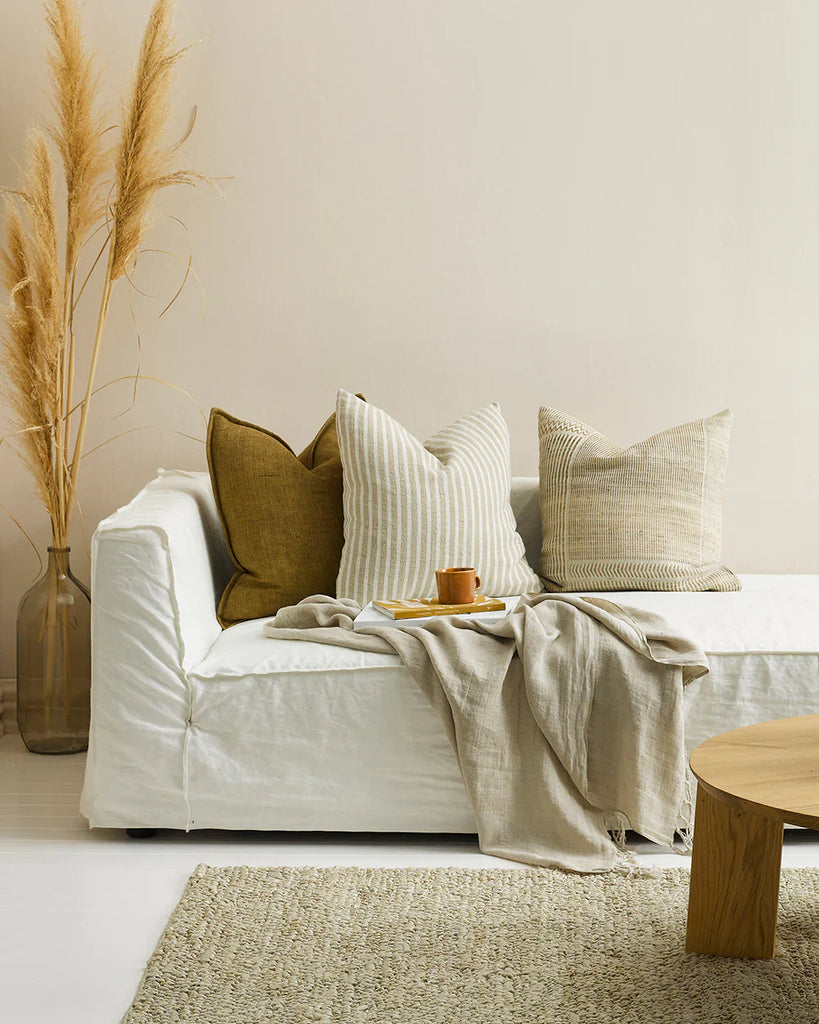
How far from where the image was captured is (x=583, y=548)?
2795 millimetres

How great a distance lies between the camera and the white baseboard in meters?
3.15

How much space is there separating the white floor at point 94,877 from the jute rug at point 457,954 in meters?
0.07

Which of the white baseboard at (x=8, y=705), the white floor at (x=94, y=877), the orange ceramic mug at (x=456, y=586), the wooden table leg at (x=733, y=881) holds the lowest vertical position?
the white baseboard at (x=8, y=705)

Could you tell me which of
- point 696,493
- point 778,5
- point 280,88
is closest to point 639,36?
point 778,5

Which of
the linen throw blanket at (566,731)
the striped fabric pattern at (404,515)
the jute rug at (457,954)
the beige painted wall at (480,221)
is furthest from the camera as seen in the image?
the beige painted wall at (480,221)

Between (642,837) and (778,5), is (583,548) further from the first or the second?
(778,5)

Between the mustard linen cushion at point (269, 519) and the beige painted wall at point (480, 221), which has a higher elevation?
the beige painted wall at point (480, 221)

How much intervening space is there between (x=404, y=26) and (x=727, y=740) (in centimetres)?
236

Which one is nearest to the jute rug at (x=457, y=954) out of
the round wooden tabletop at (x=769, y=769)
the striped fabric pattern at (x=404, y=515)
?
the round wooden tabletop at (x=769, y=769)

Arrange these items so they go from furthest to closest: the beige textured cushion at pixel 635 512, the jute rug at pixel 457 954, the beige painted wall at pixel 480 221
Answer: the beige painted wall at pixel 480 221 → the beige textured cushion at pixel 635 512 → the jute rug at pixel 457 954

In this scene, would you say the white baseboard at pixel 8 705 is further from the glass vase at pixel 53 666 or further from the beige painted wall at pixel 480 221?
the glass vase at pixel 53 666

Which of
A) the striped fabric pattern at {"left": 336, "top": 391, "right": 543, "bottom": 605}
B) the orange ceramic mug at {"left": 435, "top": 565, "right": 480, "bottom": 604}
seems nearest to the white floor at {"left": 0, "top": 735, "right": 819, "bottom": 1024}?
the orange ceramic mug at {"left": 435, "top": 565, "right": 480, "bottom": 604}

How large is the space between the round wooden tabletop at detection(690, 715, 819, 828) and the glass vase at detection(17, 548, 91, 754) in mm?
1867

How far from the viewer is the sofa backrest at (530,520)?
3.01 metres
